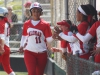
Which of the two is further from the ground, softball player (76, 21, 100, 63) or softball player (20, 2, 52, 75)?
softball player (76, 21, 100, 63)

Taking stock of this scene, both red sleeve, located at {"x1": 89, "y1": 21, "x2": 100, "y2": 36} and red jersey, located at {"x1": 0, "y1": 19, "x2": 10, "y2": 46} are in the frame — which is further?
red jersey, located at {"x1": 0, "y1": 19, "x2": 10, "y2": 46}

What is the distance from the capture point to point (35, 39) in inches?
381

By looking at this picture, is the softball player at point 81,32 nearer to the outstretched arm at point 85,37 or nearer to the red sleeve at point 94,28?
the outstretched arm at point 85,37

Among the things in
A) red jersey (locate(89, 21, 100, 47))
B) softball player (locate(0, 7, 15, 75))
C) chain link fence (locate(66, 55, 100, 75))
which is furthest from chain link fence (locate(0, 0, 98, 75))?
softball player (locate(0, 7, 15, 75))

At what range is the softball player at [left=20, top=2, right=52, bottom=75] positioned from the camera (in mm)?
9664

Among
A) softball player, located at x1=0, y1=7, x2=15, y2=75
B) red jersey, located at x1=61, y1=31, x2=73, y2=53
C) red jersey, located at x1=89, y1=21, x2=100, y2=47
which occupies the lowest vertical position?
softball player, located at x1=0, y1=7, x2=15, y2=75

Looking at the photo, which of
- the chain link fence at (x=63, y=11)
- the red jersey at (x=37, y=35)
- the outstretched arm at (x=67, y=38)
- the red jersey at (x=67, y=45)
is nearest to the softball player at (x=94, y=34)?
the outstretched arm at (x=67, y=38)

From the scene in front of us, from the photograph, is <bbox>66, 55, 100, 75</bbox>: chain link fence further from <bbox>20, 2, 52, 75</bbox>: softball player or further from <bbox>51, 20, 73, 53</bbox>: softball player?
<bbox>20, 2, 52, 75</bbox>: softball player

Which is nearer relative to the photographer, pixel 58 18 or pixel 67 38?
pixel 67 38

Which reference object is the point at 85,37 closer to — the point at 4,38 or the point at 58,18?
the point at 4,38

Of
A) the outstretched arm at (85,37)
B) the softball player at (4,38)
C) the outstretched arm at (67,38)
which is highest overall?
the outstretched arm at (85,37)

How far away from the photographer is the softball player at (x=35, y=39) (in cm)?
966

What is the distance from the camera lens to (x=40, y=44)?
32.0 ft

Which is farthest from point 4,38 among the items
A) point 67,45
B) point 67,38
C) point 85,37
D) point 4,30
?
point 85,37
